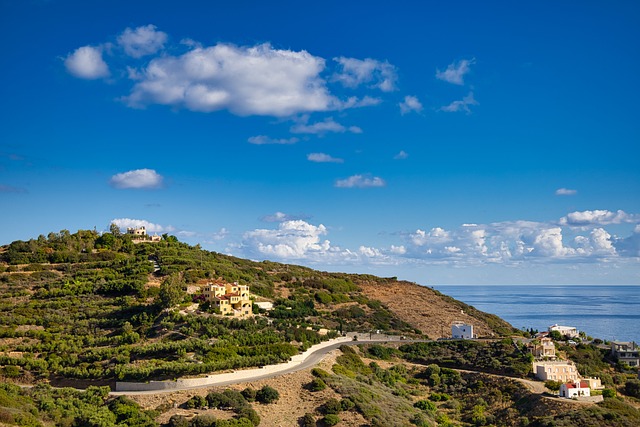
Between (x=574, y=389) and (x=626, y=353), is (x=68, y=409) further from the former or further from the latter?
(x=626, y=353)

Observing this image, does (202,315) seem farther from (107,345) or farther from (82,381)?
(82,381)

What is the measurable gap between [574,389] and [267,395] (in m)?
25.5

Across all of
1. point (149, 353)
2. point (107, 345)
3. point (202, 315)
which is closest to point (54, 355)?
point (107, 345)

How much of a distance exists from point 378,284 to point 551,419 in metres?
59.8

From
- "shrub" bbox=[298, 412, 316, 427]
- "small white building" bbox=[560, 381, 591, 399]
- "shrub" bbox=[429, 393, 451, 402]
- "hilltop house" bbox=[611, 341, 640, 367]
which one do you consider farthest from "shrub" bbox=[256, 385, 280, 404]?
"hilltop house" bbox=[611, 341, 640, 367]

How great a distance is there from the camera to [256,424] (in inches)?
1431

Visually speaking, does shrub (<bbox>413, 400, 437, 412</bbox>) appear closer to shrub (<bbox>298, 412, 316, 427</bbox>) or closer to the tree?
shrub (<bbox>298, 412, 316, 427</bbox>)

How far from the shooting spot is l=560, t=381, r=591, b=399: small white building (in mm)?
46156

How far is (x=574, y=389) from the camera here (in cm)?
4628

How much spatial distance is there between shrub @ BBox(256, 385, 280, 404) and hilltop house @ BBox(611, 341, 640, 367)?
136 feet

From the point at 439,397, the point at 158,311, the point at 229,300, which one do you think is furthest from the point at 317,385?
the point at 158,311

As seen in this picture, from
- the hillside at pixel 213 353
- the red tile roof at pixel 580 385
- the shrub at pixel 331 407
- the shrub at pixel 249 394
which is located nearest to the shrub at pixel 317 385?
the hillside at pixel 213 353

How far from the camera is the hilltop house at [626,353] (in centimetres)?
6088

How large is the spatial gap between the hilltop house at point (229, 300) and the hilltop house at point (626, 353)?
40588 mm
